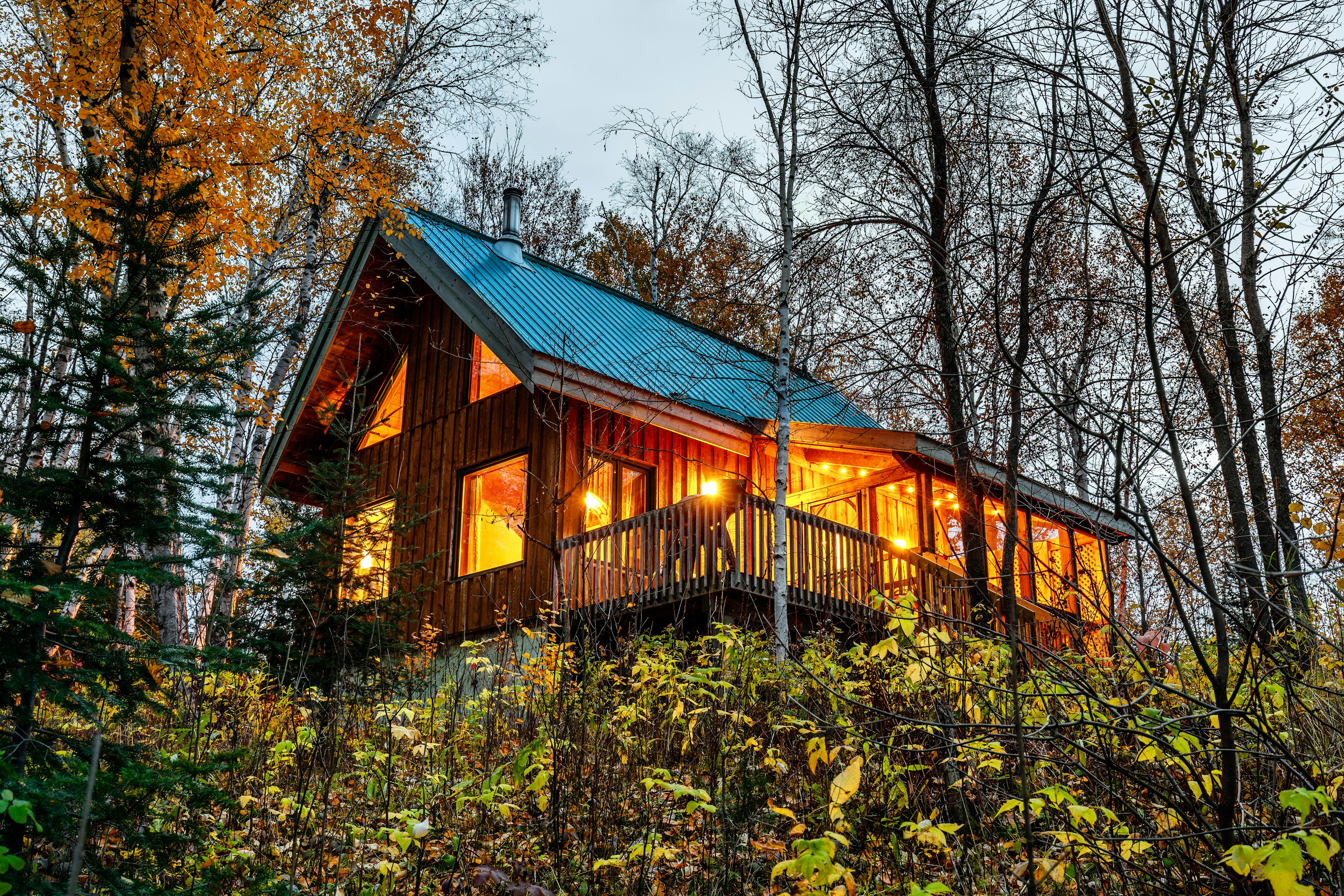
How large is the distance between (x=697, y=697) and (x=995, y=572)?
5181 mm

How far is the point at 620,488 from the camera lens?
11938 mm

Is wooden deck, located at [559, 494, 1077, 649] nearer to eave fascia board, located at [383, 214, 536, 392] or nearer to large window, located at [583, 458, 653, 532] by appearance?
large window, located at [583, 458, 653, 532]

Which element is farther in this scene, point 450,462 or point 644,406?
point 450,462

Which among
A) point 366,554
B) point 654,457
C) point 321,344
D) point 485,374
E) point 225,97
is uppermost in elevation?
point 225,97

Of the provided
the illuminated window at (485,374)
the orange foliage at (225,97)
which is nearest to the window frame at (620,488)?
the illuminated window at (485,374)

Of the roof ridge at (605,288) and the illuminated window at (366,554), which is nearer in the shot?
the illuminated window at (366,554)

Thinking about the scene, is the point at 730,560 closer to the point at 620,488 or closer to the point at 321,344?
the point at 620,488

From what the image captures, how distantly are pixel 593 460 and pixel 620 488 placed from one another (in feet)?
11.3

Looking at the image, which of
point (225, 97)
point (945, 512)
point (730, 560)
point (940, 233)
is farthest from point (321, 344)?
point (945, 512)

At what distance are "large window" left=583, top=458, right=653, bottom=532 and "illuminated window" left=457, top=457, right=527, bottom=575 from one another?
93 centimetres

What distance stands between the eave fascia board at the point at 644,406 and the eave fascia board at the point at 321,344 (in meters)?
4.40

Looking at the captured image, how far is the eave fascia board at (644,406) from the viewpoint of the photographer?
1020 cm

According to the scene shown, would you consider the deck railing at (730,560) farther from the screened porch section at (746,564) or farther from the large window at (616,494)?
the large window at (616,494)

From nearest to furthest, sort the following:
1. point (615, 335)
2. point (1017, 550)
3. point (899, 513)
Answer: point (615, 335)
point (1017, 550)
point (899, 513)
